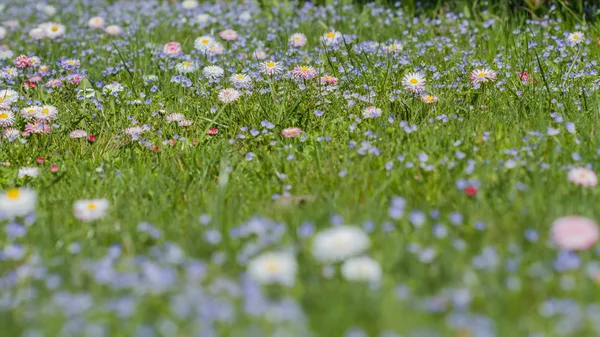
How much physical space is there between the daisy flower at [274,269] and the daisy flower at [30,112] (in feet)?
7.34

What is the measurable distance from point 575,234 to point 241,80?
2562 millimetres

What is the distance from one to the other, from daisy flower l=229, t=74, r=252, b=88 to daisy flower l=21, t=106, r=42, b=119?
43.5 inches

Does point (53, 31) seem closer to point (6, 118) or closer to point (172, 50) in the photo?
point (172, 50)

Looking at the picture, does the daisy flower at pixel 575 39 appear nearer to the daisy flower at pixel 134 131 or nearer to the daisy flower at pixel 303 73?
the daisy flower at pixel 303 73

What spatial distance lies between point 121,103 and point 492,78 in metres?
2.14

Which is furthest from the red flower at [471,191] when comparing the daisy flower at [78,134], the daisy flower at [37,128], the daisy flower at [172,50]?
the daisy flower at [172,50]

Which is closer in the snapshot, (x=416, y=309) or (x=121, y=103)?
(x=416, y=309)

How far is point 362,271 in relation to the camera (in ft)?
6.61

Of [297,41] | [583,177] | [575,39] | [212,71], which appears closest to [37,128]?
[212,71]

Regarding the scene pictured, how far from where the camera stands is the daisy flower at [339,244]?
2092 mm

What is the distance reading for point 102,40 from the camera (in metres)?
5.96

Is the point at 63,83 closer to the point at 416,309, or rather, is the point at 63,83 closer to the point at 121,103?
the point at 121,103

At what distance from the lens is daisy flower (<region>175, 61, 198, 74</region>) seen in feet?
15.0

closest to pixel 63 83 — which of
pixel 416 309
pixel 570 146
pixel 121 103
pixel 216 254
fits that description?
pixel 121 103
